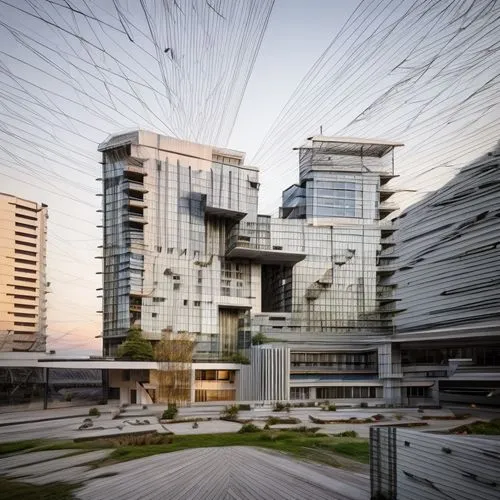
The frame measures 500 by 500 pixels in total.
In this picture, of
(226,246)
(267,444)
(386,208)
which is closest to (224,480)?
(267,444)

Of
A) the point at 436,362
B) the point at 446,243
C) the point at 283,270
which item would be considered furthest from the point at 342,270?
the point at 436,362

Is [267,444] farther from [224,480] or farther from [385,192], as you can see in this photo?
[385,192]

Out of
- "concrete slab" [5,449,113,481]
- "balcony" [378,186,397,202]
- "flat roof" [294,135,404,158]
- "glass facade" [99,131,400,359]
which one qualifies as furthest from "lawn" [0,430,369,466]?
"balcony" [378,186,397,202]

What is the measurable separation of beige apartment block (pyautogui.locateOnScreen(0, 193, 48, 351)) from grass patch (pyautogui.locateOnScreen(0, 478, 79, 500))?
176 ft

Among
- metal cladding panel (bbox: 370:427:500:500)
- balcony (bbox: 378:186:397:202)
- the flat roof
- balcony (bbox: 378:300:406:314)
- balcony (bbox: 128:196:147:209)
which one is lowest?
metal cladding panel (bbox: 370:427:500:500)

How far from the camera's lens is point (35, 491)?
14242 mm

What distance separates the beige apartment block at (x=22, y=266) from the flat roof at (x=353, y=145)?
1609 inches

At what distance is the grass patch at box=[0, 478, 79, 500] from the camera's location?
1364 cm

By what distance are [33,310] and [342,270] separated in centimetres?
4818

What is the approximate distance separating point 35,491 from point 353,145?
229 feet

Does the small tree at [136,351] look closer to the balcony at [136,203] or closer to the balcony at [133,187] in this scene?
the balcony at [136,203]

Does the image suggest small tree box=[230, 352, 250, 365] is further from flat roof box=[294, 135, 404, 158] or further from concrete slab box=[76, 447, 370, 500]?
concrete slab box=[76, 447, 370, 500]

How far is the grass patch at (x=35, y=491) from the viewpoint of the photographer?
13641 mm

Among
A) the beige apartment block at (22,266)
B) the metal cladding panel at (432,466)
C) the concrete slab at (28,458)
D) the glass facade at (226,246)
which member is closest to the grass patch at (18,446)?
the concrete slab at (28,458)
